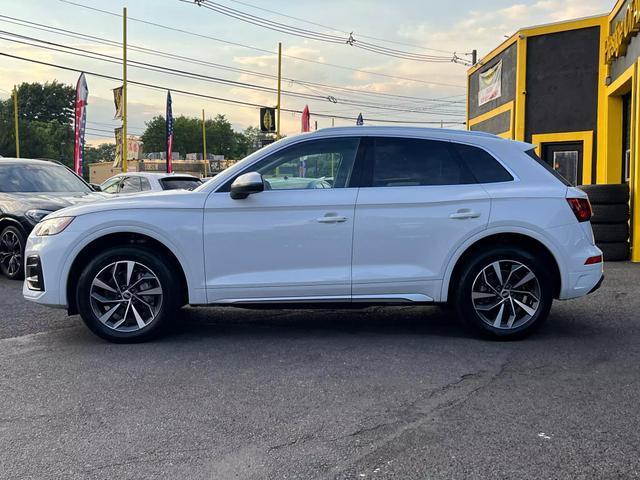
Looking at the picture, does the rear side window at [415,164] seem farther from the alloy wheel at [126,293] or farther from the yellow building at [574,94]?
the yellow building at [574,94]

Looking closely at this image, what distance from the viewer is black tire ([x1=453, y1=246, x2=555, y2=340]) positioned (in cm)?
538

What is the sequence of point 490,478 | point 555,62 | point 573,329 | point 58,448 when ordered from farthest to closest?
point 555,62 → point 573,329 → point 58,448 → point 490,478

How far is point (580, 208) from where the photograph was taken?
5.45 meters

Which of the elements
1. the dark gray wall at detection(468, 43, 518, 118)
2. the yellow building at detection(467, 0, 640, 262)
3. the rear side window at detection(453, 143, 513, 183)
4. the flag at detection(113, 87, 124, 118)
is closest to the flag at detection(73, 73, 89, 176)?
the flag at detection(113, 87, 124, 118)

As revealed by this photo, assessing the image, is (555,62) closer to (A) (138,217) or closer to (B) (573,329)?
(B) (573,329)

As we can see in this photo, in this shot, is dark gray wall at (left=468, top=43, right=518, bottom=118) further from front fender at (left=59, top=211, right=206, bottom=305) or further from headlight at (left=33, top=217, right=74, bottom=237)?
headlight at (left=33, top=217, right=74, bottom=237)

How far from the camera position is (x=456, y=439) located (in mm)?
3412

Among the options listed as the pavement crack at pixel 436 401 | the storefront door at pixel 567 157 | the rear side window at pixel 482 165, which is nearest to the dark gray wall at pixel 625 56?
the storefront door at pixel 567 157

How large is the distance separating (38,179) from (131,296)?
6.06m

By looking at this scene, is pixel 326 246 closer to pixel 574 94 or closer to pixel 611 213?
pixel 611 213

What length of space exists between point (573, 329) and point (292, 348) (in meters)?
2.68

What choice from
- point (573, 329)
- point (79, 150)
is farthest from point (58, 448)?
point (79, 150)

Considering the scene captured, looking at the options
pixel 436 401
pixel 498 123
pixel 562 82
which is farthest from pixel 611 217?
pixel 498 123

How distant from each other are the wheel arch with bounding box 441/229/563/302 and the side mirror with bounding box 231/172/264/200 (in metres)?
1.74
